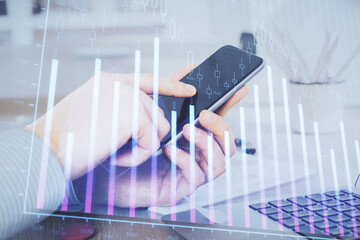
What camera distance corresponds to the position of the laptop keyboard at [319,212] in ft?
1.12

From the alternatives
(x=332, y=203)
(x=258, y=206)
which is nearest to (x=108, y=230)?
(x=258, y=206)

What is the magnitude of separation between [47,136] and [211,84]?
232 millimetres

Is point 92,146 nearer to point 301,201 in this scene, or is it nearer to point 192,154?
point 192,154

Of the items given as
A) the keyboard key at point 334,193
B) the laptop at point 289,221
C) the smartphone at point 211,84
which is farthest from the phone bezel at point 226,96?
the keyboard key at point 334,193

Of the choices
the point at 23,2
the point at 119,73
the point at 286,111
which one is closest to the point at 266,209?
the point at 286,111

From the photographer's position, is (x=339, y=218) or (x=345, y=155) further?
(x=345, y=155)

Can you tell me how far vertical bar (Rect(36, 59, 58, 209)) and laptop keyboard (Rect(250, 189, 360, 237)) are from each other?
268 millimetres

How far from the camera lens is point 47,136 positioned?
1.16ft

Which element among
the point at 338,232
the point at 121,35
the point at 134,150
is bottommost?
the point at 338,232

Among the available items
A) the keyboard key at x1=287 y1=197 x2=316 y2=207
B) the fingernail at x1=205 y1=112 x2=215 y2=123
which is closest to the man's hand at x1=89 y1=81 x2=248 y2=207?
the fingernail at x1=205 y1=112 x2=215 y2=123

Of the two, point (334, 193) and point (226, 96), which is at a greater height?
point (226, 96)

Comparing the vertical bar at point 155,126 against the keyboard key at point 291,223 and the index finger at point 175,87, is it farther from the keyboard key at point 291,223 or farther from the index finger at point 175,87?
the keyboard key at point 291,223

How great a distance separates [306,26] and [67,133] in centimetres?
43

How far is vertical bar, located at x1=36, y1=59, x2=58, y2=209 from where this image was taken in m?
0.33
